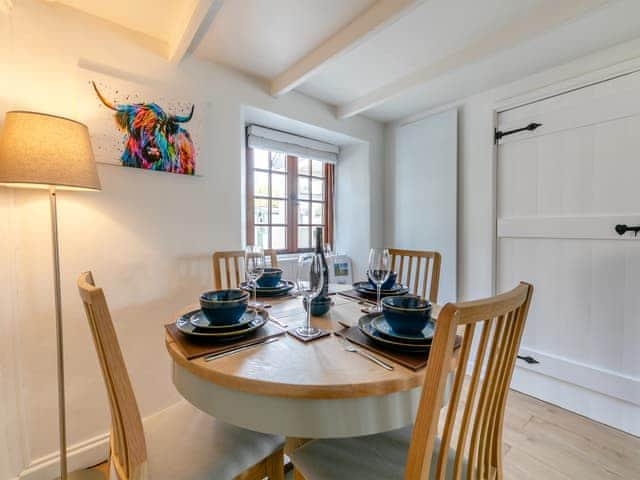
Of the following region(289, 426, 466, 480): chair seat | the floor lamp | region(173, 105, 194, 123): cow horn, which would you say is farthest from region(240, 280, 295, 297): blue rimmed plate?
region(173, 105, 194, 123): cow horn

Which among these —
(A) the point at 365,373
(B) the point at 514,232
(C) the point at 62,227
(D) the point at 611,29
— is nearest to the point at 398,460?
(A) the point at 365,373

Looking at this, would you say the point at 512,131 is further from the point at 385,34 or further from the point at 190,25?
the point at 190,25

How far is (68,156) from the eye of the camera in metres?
1.17

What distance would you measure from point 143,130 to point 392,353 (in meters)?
1.70

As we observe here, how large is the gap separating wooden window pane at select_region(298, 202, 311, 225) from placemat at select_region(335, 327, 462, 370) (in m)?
1.99

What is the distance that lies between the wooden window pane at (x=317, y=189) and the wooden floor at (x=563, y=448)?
92.4 inches

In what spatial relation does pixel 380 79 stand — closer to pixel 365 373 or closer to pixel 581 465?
pixel 365 373

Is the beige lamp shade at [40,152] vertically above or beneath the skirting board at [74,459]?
above

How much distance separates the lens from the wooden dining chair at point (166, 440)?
0.67 m

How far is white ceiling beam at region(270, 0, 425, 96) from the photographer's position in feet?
4.40

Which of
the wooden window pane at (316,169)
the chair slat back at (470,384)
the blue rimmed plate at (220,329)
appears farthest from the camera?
the wooden window pane at (316,169)

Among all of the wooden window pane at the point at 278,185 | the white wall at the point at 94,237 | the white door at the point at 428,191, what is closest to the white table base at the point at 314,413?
the white wall at the point at 94,237

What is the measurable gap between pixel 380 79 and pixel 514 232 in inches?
59.6

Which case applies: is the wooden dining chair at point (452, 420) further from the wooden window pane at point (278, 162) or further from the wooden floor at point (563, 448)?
the wooden window pane at point (278, 162)
